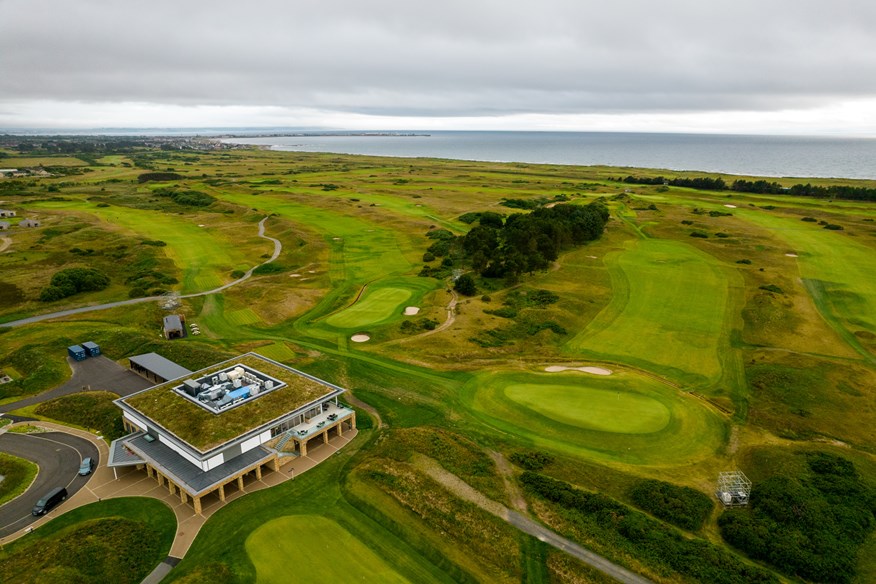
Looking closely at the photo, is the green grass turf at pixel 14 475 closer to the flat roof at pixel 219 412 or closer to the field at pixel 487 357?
the field at pixel 487 357

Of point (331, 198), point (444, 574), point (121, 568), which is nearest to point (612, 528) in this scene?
point (444, 574)

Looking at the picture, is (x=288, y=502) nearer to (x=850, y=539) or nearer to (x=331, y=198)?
(x=850, y=539)

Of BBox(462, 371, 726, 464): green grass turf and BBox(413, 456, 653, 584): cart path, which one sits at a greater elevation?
BBox(462, 371, 726, 464): green grass turf

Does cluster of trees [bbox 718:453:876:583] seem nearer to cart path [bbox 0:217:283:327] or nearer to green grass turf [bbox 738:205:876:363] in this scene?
green grass turf [bbox 738:205:876:363]

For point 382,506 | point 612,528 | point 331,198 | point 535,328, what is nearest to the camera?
point 612,528

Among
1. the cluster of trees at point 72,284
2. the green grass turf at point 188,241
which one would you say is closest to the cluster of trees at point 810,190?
the green grass turf at point 188,241

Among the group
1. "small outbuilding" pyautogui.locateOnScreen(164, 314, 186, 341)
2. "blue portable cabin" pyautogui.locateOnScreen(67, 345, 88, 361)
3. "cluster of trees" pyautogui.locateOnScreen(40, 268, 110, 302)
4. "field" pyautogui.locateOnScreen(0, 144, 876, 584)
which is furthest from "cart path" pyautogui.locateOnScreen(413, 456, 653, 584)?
"cluster of trees" pyautogui.locateOnScreen(40, 268, 110, 302)
